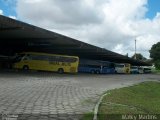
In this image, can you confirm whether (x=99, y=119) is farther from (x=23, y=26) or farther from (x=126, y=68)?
(x=126, y=68)

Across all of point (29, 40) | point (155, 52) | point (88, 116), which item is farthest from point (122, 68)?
point (88, 116)

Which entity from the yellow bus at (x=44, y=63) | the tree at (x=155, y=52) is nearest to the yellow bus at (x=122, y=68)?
the yellow bus at (x=44, y=63)

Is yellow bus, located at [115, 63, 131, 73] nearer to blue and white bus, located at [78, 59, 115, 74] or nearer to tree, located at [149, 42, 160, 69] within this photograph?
blue and white bus, located at [78, 59, 115, 74]

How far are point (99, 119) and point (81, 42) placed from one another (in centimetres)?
3677

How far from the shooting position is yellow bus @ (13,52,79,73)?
4847 centimetres

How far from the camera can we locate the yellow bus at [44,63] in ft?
159

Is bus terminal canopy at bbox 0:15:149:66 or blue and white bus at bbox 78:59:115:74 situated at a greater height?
bus terminal canopy at bbox 0:15:149:66

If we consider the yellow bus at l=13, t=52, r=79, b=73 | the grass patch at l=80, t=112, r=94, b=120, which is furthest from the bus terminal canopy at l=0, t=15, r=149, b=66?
the grass patch at l=80, t=112, r=94, b=120

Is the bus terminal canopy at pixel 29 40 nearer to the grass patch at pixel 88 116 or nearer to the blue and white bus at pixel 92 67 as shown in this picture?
the blue and white bus at pixel 92 67

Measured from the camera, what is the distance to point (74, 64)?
1934 inches

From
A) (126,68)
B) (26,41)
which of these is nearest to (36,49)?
(26,41)

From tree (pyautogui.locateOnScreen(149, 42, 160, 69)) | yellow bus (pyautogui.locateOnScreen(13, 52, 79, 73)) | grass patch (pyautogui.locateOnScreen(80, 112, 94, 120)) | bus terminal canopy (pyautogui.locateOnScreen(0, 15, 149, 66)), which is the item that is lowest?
grass patch (pyautogui.locateOnScreen(80, 112, 94, 120))

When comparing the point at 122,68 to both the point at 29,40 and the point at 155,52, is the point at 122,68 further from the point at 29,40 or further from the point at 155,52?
the point at 155,52

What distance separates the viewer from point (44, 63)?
1916 inches
